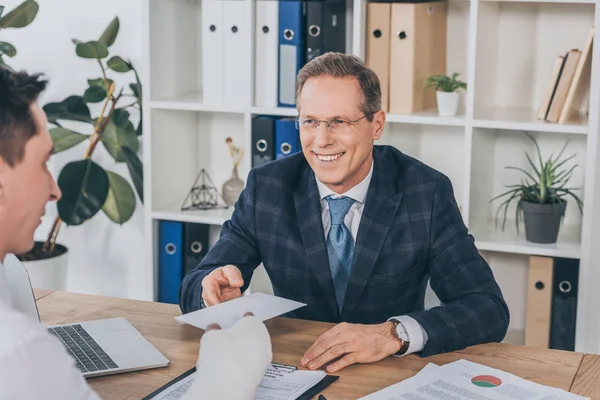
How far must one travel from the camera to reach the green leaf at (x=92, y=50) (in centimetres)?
336

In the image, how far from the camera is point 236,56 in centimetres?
317

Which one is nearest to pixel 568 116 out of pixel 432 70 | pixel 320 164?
pixel 432 70

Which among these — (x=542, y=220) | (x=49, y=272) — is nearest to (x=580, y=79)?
(x=542, y=220)

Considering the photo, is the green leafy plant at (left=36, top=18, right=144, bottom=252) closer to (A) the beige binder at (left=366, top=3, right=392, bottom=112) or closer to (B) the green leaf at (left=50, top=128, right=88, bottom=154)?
(B) the green leaf at (left=50, top=128, right=88, bottom=154)

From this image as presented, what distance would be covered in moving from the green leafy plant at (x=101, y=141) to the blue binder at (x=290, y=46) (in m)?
0.64

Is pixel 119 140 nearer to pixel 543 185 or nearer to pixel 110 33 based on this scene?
pixel 110 33

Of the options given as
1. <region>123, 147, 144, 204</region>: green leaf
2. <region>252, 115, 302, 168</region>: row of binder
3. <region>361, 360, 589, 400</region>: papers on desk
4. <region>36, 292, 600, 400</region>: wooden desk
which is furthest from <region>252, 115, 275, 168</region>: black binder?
<region>361, 360, 589, 400</region>: papers on desk

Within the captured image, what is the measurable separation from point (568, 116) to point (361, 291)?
1137 millimetres

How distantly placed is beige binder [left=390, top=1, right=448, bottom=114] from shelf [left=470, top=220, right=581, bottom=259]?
46 cm

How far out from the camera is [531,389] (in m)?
1.64

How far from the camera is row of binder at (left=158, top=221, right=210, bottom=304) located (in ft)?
11.0

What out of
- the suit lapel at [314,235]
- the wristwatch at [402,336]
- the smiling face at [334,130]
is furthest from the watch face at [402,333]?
the smiling face at [334,130]

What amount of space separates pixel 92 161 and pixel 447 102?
1.34m

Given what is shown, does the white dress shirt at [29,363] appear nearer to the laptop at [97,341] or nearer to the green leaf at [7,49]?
the laptop at [97,341]
